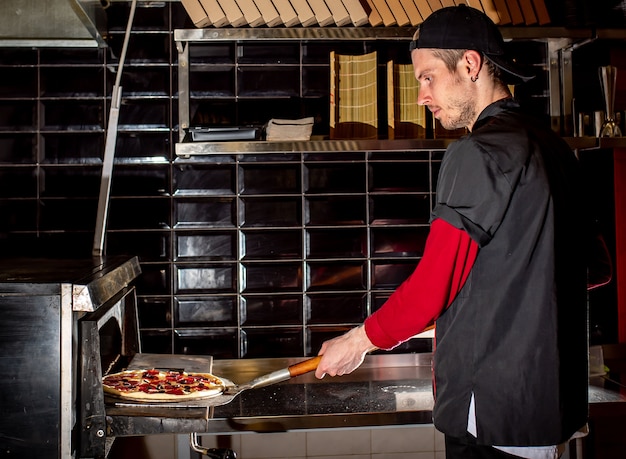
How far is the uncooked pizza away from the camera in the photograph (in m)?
1.83

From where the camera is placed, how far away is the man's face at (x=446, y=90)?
145 centimetres

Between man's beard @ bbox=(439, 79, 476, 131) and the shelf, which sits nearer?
man's beard @ bbox=(439, 79, 476, 131)

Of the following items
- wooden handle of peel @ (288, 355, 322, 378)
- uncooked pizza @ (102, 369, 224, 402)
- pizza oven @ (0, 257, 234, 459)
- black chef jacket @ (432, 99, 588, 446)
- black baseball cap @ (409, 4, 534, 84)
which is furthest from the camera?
uncooked pizza @ (102, 369, 224, 402)

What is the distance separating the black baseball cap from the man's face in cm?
4

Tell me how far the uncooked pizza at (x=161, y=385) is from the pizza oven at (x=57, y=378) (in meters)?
0.09

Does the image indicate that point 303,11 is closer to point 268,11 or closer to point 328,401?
point 268,11

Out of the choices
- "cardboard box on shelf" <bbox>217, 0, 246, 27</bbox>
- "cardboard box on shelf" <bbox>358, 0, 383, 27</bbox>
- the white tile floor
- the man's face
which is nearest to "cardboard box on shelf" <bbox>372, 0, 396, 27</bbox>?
"cardboard box on shelf" <bbox>358, 0, 383, 27</bbox>

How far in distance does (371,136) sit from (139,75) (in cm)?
108

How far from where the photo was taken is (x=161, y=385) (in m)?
1.97

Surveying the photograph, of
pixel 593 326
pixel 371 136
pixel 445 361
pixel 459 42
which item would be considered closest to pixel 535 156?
pixel 459 42

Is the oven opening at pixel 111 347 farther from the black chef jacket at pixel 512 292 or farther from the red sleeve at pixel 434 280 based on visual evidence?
the black chef jacket at pixel 512 292

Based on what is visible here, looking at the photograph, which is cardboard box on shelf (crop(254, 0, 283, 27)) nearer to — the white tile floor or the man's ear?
the man's ear

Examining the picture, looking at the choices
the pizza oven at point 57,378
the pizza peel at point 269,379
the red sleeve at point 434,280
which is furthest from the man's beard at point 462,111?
the pizza oven at point 57,378

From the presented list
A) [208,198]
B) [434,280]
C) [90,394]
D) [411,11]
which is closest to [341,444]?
[208,198]
